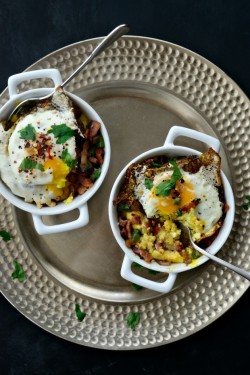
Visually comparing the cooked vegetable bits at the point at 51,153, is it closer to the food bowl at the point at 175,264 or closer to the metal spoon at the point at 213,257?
the food bowl at the point at 175,264

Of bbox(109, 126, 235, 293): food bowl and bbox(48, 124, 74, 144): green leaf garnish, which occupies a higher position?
bbox(48, 124, 74, 144): green leaf garnish

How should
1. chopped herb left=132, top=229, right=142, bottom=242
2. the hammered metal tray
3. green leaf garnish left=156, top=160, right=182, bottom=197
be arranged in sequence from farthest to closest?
1. the hammered metal tray
2. chopped herb left=132, top=229, right=142, bottom=242
3. green leaf garnish left=156, top=160, right=182, bottom=197

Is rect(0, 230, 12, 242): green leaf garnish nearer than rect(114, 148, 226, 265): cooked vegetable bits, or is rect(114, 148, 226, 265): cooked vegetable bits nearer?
rect(114, 148, 226, 265): cooked vegetable bits

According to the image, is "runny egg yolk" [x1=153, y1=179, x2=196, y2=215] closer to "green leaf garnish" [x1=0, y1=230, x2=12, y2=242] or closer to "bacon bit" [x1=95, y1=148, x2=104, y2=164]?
"bacon bit" [x1=95, y1=148, x2=104, y2=164]

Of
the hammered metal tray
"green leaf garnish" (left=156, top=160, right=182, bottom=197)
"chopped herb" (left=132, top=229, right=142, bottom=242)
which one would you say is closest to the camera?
A: "green leaf garnish" (left=156, top=160, right=182, bottom=197)

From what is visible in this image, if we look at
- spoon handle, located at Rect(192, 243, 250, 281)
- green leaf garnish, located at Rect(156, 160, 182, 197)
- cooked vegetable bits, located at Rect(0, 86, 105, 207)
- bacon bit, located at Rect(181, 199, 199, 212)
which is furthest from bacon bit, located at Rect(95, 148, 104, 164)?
spoon handle, located at Rect(192, 243, 250, 281)

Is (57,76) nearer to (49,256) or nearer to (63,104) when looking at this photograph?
(63,104)

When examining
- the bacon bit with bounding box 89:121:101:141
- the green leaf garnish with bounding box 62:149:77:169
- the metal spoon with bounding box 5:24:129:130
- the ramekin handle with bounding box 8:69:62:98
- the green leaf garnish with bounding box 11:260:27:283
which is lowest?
the green leaf garnish with bounding box 11:260:27:283

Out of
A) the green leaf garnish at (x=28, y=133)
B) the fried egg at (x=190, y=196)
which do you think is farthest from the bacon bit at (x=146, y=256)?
the green leaf garnish at (x=28, y=133)
